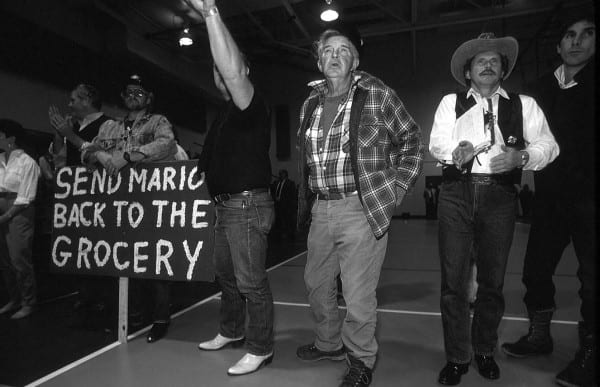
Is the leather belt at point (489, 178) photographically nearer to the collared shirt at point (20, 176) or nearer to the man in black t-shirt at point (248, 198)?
the man in black t-shirt at point (248, 198)

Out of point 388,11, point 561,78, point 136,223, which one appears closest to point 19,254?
point 136,223

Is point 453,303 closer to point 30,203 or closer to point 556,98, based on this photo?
point 556,98

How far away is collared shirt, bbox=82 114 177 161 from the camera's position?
2455 millimetres

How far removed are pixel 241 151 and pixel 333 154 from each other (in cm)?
46

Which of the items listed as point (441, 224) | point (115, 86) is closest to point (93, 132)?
point (441, 224)

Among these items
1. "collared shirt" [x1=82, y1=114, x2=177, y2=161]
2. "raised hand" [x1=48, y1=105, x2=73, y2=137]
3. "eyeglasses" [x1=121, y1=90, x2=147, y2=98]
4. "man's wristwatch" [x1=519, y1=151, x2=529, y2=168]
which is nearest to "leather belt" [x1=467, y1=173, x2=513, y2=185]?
"man's wristwatch" [x1=519, y1=151, x2=529, y2=168]

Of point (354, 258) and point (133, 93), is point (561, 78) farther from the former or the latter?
point (133, 93)

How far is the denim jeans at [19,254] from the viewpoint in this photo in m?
3.16

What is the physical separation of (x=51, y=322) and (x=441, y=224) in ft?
9.48

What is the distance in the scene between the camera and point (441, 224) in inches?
72.9

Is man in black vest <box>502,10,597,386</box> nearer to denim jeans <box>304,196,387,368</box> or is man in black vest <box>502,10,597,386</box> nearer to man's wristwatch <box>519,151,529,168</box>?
man's wristwatch <box>519,151,529,168</box>

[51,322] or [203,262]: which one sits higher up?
[203,262]

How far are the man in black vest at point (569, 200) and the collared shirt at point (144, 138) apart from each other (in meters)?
2.22

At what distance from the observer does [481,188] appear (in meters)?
1.75
